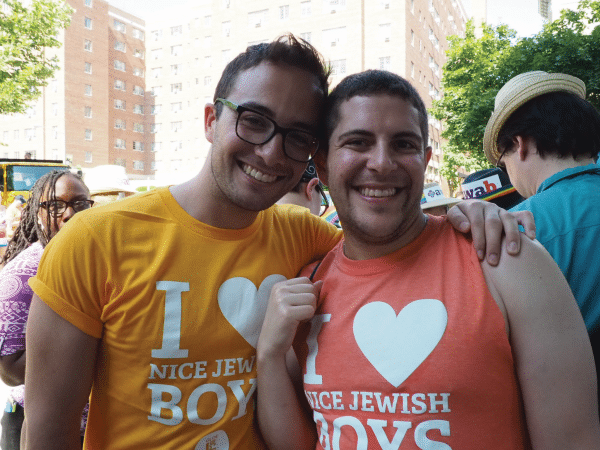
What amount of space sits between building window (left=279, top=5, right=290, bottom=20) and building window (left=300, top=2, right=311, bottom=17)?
1.09 metres

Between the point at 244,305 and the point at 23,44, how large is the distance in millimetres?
17452

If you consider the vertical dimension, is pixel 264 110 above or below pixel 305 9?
below

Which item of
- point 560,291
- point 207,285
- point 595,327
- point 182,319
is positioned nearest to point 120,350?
point 182,319

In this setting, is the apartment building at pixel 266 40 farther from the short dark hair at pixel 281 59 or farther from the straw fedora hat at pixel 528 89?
the short dark hair at pixel 281 59

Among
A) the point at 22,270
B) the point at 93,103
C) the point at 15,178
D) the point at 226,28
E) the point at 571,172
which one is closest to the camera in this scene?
the point at 571,172

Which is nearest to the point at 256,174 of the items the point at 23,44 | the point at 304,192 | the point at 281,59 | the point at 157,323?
the point at 281,59

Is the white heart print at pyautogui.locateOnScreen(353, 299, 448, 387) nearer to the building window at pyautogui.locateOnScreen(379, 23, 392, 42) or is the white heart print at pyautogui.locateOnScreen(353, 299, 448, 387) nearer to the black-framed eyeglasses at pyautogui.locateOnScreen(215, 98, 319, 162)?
the black-framed eyeglasses at pyautogui.locateOnScreen(215, 98, 319, 162)

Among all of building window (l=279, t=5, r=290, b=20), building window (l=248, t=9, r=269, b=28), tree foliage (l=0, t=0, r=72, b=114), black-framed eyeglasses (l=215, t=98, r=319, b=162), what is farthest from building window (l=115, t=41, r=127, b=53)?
black-framed eyeglasses (l=215, t=98, r=319, b=162)

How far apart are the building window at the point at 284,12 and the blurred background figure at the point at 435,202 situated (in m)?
36.2

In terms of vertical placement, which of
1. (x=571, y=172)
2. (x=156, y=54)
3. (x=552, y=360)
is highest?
(x=156, y=54)

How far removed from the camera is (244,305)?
5.82 feet

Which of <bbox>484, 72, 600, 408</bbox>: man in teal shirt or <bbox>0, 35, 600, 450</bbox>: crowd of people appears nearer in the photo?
<bbox>0, 35, 600, 450</bbox>: crowd of people

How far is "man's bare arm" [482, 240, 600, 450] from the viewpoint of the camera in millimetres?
1346

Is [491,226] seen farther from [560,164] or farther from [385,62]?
[385,62]
